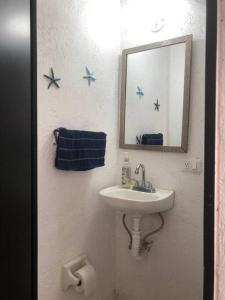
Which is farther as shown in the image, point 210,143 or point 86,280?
point 86,280

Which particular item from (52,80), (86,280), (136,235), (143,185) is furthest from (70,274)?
(52,80)

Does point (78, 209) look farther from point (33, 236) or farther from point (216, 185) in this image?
point (216, 185)

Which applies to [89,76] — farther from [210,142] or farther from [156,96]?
[210,142]

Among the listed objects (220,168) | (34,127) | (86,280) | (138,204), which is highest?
(34,127)

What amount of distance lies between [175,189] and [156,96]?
28.7 inches

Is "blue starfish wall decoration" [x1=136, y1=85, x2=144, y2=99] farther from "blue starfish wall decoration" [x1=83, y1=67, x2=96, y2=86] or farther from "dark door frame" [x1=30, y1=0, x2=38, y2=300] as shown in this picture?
"dark door frame" [x1=30, y1=0, x2=38, y2=300]

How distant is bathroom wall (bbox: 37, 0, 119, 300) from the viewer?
149 cm

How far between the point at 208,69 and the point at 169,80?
1.32 metres

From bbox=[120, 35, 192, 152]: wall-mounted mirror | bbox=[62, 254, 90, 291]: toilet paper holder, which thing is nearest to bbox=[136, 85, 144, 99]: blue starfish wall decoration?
bbox=[120, 35, 192, 152]: wall-mounted mirror

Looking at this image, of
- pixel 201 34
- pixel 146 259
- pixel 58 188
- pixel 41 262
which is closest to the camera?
pixel 41 262

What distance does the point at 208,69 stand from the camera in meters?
0.61

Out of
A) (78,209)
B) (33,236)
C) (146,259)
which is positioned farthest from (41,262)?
(146,259)

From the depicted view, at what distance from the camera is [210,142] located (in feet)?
1.99

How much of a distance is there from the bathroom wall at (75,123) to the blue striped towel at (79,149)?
0.19 ft
